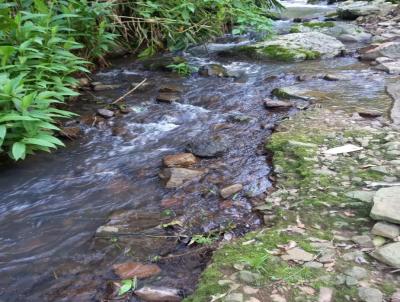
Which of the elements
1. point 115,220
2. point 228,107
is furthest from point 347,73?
point 115,220

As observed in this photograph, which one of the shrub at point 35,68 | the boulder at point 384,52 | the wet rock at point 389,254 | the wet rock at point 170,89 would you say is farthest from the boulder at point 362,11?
the wet rock at point 389,254

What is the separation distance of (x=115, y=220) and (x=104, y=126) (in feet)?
6.64

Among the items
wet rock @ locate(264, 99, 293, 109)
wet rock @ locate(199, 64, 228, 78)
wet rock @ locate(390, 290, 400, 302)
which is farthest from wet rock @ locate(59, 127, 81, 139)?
wet rock @ locate(390, 290, 400, 302)

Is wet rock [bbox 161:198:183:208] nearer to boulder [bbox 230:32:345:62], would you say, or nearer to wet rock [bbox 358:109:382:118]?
wet rock [bbox 358:109:382:118]

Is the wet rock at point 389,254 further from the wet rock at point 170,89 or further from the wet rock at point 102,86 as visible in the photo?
the wet rock at point 102,86

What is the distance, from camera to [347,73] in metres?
6.11

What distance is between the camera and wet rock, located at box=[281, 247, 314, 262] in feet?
6.66

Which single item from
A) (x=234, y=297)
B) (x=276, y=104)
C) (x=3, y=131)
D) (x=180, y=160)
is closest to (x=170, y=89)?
(x=276, y=104)

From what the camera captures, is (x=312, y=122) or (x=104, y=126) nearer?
(x=312, y=122)

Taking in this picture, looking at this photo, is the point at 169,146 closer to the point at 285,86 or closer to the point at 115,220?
the point at 115,220

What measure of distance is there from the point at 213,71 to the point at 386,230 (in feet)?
15.7

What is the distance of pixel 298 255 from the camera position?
6.76 feet

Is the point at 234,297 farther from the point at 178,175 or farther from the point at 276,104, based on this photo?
the point at 276,104

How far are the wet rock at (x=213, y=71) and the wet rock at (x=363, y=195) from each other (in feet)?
13.6
